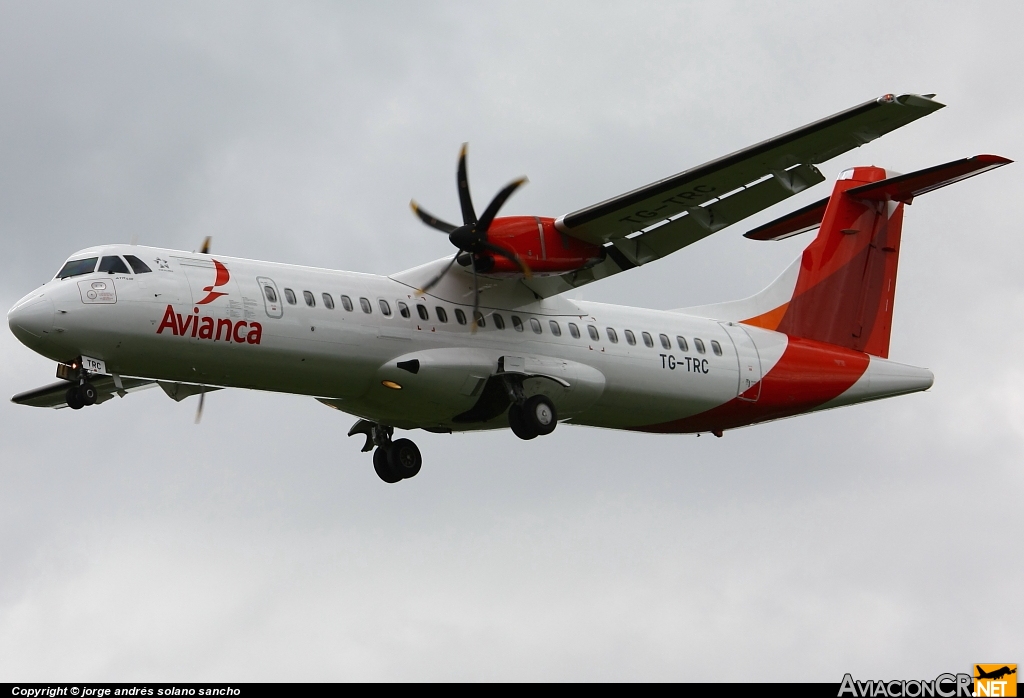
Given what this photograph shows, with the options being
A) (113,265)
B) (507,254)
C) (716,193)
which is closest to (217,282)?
(113,265)

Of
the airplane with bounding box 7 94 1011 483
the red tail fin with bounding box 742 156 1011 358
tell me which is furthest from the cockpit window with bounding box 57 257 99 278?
the red tail fin with bounding box 742 156 1011 358

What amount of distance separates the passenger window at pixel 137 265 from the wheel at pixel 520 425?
525 cm

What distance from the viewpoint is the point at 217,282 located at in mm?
17453

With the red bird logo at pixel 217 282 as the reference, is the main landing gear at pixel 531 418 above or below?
below

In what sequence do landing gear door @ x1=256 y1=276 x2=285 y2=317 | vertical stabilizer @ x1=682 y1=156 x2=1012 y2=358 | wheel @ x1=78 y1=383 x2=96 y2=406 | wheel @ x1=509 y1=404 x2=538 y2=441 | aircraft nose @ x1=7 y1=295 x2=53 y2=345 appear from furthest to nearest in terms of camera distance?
vertical stabilizer @ x1=682 y1=156 x2=1012 y2=358, wheel @ x1=509 y1=404 x2=538 y2=441, landing gear door @ x1=256 y1=276 x2=285 y2=317, wheel @ x1=78 y1=383 x2=96 y2=406, aircraft nose @ x1=7 y1=295 x2=53 y2=345

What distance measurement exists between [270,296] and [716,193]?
6.11m

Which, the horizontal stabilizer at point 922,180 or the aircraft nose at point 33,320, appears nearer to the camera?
the aircraft nose at point 33,320

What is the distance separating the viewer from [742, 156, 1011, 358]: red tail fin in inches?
894

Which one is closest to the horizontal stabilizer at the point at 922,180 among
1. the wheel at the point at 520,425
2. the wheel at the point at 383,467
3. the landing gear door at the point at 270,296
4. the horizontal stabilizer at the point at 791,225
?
the horizontal stabilizer at the point at 791,225

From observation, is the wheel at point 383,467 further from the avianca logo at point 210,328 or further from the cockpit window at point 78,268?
the cockpit window at point 78,268

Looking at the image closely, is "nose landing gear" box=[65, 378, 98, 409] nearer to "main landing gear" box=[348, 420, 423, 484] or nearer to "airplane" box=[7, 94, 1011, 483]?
"airplane" box=[7, 94, 1011, 483]

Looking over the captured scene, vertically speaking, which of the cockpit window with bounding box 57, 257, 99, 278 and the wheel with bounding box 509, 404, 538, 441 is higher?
the cockpit window with bounding box 57, 257, 99, 278

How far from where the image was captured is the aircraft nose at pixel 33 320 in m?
16.3

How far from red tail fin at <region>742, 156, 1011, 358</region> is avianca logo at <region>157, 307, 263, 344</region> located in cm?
864
